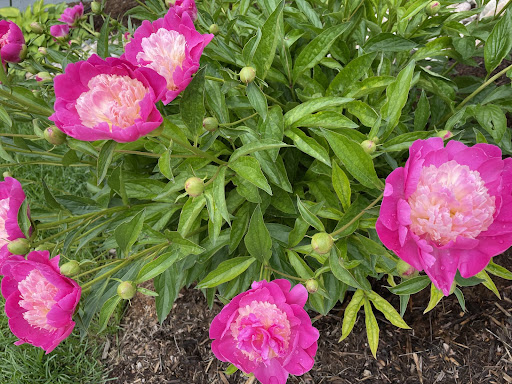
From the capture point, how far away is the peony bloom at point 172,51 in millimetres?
777

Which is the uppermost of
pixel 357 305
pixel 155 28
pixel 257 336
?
pixel 155 28

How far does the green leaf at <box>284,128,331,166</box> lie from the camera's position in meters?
0.93

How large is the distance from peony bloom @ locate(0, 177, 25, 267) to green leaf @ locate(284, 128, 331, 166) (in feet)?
2.02

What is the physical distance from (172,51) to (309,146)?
366mm

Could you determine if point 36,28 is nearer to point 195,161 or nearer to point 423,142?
point 195,161

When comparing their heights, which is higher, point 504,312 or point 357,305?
point 357,305

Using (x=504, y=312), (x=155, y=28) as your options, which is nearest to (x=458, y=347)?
(x=504, y=312)

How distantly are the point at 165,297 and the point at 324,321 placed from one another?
697mm

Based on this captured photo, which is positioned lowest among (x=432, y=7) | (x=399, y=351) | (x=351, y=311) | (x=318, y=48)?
(x=399, y=351)

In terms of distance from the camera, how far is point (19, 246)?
0.86m

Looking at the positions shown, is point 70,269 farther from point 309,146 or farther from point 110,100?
point 309,146

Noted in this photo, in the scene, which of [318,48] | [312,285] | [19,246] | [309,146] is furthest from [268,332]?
[318,48]

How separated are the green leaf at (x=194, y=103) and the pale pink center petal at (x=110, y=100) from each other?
3.6 inches

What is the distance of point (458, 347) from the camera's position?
4.61 ft
